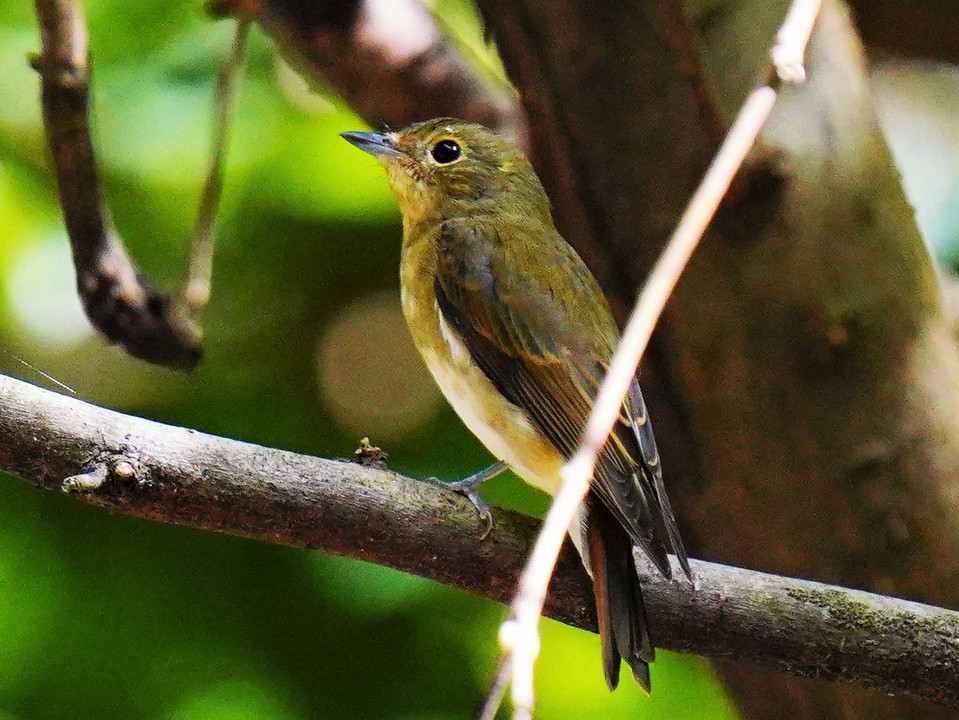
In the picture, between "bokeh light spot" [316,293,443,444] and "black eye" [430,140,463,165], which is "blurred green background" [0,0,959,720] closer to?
"bokeh light spot" [316,293,443,444]

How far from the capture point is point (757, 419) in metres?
2.82

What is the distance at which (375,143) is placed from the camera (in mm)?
2930

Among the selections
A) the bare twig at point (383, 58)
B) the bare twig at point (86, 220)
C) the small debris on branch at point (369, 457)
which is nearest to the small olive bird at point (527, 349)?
the bare twig at point (383, 58)

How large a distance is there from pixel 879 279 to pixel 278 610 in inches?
65.5

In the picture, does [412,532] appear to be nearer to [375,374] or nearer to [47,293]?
[375,374]

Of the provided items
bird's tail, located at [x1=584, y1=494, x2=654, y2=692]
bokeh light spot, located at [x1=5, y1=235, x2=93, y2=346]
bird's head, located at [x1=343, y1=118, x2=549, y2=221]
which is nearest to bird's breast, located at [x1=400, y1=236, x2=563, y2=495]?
bird's tail, located at [x1=584, y1=494, x2=654, y2=692]

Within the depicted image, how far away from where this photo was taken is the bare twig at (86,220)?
267cm

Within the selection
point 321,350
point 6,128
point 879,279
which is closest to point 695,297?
point 879,279

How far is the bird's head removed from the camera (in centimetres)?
299

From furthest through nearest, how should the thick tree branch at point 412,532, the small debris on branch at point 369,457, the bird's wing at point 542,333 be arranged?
the bird's wing at point 542,333 < the small debris on branch at point 369,457 < the thick tree branch at point 412,532

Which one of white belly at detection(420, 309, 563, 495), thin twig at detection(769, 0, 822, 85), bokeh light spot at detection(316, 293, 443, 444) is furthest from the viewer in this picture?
bokeh light spot at detection(316, 293, 443, 444)

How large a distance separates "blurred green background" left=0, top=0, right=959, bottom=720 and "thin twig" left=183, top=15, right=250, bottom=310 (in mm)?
265

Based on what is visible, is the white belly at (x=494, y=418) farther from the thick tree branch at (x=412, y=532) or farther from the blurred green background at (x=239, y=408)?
the blurred green background at (x=239, y=408)

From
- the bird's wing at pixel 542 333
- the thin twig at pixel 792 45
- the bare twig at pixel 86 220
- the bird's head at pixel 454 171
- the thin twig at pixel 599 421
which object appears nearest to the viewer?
the thin twig at pixel 599 421
